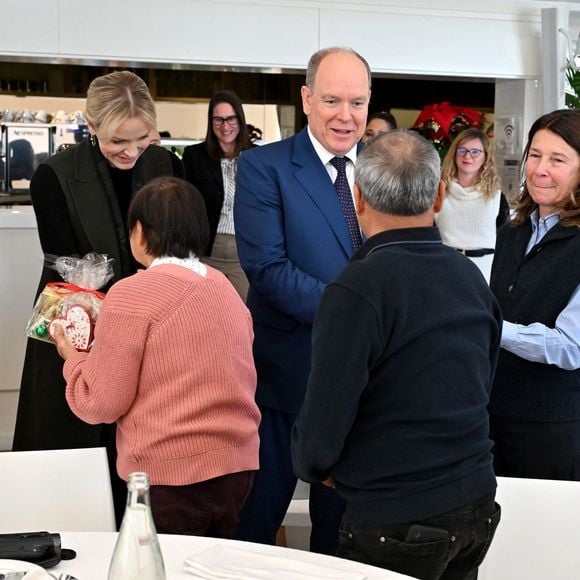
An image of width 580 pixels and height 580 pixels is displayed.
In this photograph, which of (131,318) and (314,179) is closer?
(131,318)

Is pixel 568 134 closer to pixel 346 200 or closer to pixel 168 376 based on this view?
pixel 346 200

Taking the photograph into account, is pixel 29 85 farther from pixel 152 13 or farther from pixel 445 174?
pixel 445 174

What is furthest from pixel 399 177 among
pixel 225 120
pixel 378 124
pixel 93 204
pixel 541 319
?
pixel 378 124

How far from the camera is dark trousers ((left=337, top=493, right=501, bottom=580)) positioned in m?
1.94

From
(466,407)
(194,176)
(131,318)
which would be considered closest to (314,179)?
(131,318)

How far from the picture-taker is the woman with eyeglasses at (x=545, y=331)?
2.63 metres

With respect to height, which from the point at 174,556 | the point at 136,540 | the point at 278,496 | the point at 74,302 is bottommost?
the point at 278,496

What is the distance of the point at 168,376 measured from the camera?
7.63 ft

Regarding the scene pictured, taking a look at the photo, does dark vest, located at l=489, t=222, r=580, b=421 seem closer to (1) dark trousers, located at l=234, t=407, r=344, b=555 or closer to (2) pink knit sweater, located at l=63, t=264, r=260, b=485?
(1) dark trousers, located at l=234, t=407, r=344, b=555

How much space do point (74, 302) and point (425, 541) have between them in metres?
1.24

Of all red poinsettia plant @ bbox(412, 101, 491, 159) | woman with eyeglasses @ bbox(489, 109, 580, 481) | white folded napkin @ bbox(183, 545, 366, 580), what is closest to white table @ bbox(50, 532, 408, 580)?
white folded napkin @ bbox(183, 545, 366, 580)

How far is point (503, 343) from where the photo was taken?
2592 mm

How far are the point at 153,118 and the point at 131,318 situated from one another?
3.46ft

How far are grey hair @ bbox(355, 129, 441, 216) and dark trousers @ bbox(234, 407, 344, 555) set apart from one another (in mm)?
1219
